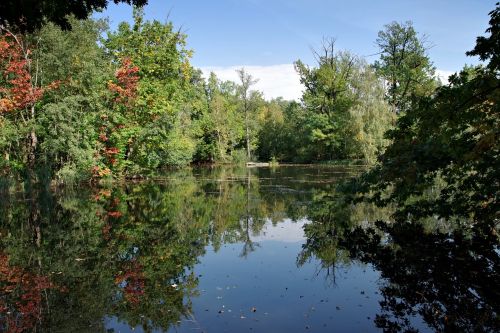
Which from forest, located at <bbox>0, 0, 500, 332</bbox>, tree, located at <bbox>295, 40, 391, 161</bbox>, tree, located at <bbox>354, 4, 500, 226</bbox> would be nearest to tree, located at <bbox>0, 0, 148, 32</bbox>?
forest, located at <bbox>0, 0, 500, 332</bbox>

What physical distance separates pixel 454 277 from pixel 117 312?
636 cm

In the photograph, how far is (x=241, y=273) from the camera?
9.15 meters

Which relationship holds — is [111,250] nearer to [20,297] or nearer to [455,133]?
[20,297]

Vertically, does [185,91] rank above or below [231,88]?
below

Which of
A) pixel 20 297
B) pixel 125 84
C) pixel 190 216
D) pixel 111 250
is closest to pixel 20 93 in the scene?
pixel 125 84

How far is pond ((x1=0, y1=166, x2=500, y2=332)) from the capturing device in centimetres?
649

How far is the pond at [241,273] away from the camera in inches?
256

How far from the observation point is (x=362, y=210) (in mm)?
16172

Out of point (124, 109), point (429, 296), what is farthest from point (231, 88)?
point (429, 296)

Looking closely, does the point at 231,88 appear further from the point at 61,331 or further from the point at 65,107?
the point at 61,331

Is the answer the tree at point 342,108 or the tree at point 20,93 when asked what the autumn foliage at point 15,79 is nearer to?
the tree at point 20,93

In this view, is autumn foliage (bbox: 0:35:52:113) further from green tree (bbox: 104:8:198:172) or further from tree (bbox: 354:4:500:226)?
tree (bbox: 354:4:500:226)

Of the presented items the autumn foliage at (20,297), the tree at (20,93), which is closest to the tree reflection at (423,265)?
the autumn foliage at (20,297)

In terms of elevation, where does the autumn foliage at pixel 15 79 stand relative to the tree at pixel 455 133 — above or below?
above
